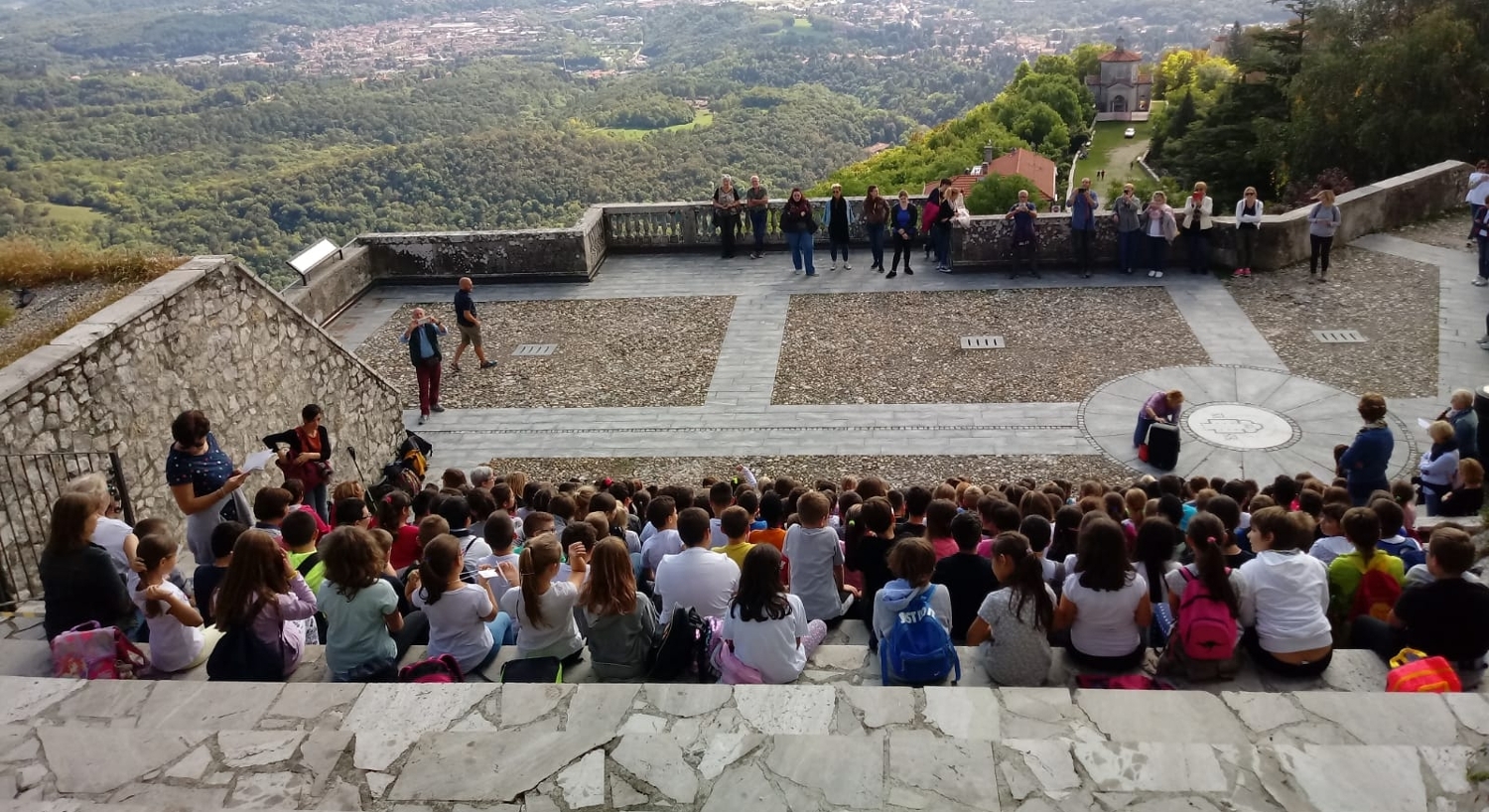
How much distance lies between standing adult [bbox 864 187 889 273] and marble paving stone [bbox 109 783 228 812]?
12466mm

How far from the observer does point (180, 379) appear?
8695 millimetres

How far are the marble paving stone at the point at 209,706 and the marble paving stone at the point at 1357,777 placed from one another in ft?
13.7

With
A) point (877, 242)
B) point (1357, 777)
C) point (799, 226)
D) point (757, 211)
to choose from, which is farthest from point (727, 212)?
point (1357, 777)

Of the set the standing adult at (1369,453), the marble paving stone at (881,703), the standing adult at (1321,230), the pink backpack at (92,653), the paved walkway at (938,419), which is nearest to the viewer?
the marble paving stone at (881,703)

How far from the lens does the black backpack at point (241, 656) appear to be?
17.5 feet

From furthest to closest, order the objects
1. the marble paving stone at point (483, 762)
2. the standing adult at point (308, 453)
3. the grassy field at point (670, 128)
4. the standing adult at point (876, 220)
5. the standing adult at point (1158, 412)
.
Answer: 1. the grassy field at point (670, 128)
2. the standing adult at point (876, 220)
3. the standing adult at point (1158, 412)
4. the standing adult at point (308, 453)
5. the marble paving stone at point (483, 762)

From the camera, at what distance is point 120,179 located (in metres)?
64.6

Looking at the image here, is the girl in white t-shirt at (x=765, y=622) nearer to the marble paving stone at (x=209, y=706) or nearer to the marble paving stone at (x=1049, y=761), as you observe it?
the marble paving stone at (x=1049, y=761)

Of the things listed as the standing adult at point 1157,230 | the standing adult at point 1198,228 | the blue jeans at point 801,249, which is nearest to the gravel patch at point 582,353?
the blue jeans at point 801,249

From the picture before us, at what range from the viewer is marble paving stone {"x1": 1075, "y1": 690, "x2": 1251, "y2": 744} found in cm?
443

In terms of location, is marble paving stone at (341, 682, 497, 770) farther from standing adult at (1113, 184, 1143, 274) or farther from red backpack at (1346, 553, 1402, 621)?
standing adult at (1113, 184, 1143, 274)

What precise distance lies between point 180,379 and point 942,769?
6960 millimetres

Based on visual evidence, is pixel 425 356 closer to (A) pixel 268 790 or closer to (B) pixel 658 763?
(A) pixel 268 790

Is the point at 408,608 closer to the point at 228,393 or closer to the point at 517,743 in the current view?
the point at 517,743
